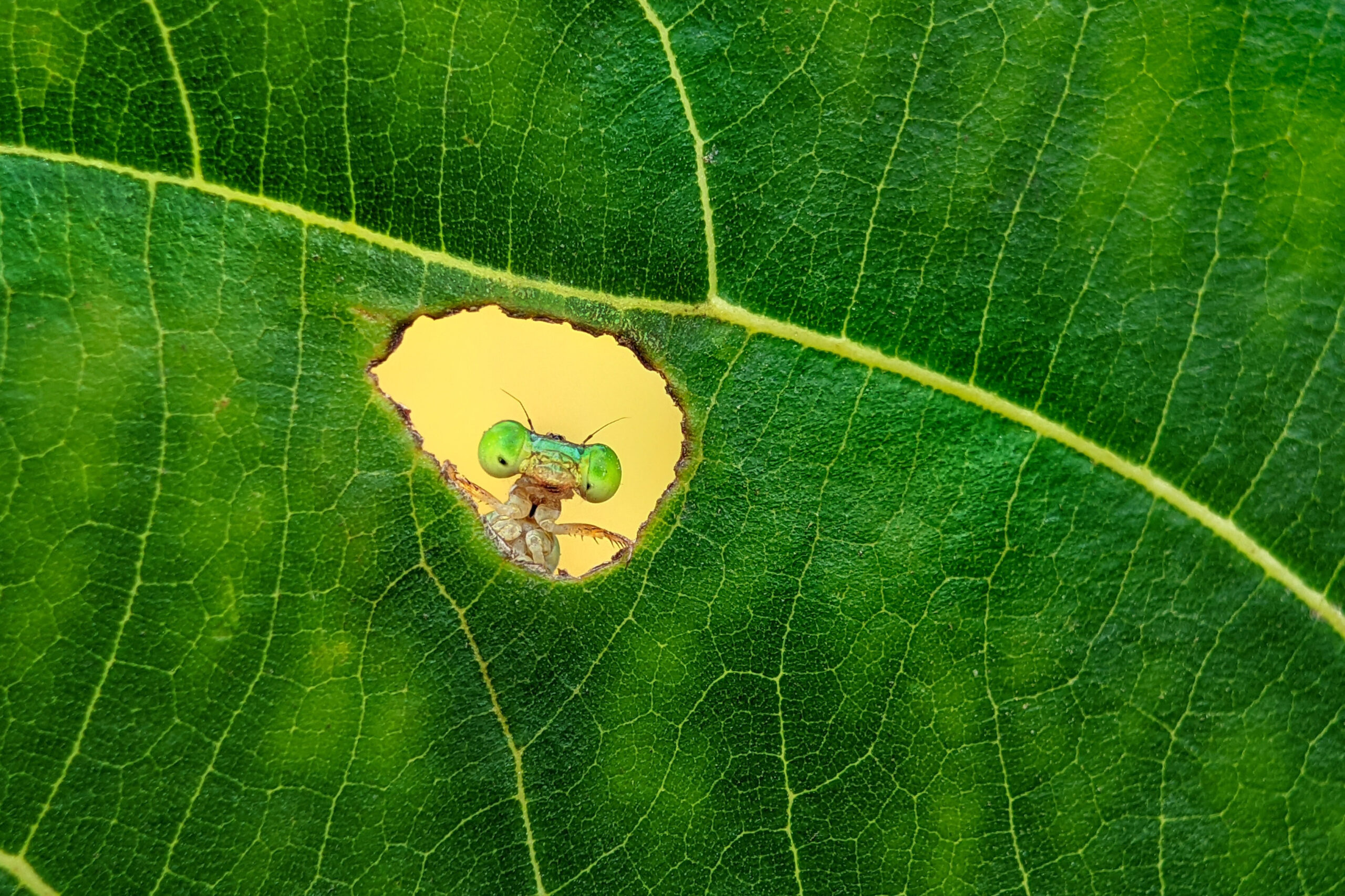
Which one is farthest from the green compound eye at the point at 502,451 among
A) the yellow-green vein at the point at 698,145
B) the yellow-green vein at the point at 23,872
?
the yellow-green vein at the point at 23,872

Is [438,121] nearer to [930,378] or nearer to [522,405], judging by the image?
[522,405]

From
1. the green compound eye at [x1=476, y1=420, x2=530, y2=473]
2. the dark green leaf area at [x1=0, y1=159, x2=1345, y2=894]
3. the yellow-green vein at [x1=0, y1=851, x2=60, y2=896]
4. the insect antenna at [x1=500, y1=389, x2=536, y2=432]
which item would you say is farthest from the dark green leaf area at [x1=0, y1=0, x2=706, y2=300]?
the yellow-green vein at [x1=0, y1=851, x2=60, y2=896]

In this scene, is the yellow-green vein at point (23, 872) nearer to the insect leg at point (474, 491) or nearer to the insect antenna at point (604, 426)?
the insect leg at point (474, 491)

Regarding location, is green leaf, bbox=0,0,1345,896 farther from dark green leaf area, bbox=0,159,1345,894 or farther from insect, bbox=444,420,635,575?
insect, bbox=444,420,635,575

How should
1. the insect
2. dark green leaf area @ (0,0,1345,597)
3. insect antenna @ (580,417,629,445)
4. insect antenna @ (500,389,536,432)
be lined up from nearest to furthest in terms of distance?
dark green leaf area @ (0,0,1345,597)
the insect
insect antenna @ (500,389,536,432)
insect antenna @ (580,417,629,445)

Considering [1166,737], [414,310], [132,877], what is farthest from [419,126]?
[1166,737]

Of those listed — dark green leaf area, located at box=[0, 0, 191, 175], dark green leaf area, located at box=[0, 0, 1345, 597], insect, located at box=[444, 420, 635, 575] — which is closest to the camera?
dark green leaf area, located at box=[0, 0, 191, 175]

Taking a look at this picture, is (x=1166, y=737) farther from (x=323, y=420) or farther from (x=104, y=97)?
(x=104, y=97)
